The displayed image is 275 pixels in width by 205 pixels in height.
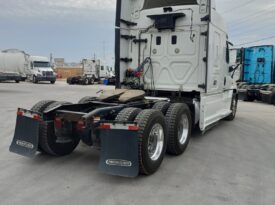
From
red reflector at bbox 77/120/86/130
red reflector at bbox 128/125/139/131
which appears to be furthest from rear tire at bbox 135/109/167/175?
red reflector at bbox 77/120/86/130

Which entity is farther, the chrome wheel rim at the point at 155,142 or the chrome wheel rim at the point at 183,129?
the chrome wheel rim at the point at 183,129

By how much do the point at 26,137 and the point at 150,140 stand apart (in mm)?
2076

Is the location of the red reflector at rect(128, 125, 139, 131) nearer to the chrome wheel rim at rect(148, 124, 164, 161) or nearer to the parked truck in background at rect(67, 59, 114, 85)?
the chrome wheel rim at rect(148, 124, 164, 161)

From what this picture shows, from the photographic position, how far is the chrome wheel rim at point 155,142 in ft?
15.4

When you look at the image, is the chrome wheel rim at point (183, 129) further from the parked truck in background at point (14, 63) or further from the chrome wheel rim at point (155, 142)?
the parked truck in background at point (14, 63)

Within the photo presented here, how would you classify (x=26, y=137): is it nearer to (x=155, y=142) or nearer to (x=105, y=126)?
(x=105, y=126)

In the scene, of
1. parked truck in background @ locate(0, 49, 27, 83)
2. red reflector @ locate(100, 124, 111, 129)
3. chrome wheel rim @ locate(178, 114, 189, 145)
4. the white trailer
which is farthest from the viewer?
the white trailer

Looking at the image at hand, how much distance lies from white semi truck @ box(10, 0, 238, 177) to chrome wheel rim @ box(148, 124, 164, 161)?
0.02 metres

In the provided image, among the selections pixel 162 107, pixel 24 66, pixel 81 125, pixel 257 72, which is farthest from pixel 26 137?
pixel 24 66

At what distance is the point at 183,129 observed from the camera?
6043 mm

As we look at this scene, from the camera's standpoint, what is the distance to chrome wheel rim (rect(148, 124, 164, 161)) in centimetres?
469

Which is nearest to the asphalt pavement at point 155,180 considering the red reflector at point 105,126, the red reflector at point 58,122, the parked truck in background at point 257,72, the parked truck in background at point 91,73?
the red reflector at point 58,122

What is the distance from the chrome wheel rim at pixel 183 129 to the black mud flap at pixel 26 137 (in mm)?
2709

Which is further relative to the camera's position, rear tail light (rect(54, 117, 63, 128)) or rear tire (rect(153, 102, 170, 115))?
rear tire (rect(153, 102, 170, 115))
